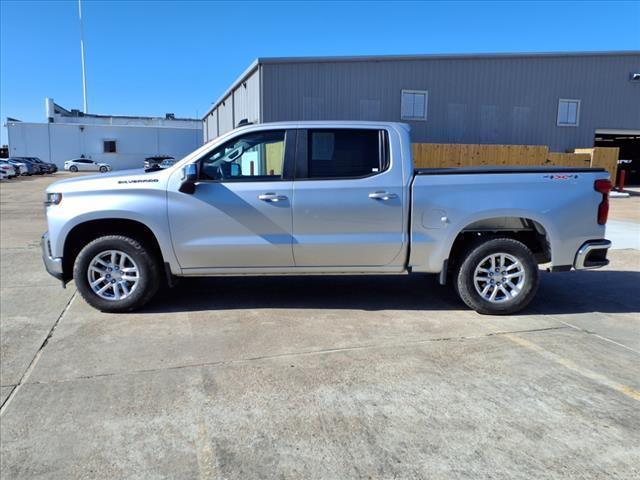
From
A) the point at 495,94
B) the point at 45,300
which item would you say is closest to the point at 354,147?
the point at 45,300

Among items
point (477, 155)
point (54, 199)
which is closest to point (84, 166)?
point (477, 155)

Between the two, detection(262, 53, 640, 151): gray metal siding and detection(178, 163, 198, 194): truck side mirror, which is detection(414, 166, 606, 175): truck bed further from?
detection(262, 53, 640, 151): gray metal siding

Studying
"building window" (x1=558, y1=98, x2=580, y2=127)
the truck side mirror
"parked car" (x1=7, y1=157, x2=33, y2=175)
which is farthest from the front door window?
"parked car" (x1=7, y1=157, x2=33, y2=175)

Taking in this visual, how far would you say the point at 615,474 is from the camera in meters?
2.63

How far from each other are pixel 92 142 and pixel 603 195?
6433 centimetres

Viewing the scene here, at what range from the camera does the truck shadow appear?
567 cm

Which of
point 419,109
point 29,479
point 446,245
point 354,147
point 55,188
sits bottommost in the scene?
point 29,479

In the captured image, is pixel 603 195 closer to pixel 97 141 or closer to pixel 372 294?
pixel 372 294

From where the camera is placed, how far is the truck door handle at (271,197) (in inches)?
202

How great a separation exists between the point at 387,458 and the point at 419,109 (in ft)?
71.6

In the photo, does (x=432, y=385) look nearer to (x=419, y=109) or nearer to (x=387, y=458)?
(x=387, y=458)

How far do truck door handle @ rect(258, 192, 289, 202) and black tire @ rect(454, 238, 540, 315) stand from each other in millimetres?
2004

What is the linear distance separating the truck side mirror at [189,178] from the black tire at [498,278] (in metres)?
2.90

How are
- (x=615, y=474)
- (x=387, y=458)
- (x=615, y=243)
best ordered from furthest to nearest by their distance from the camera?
(x=615, y=243), (x=387, y=458), (x=615, y=474)
